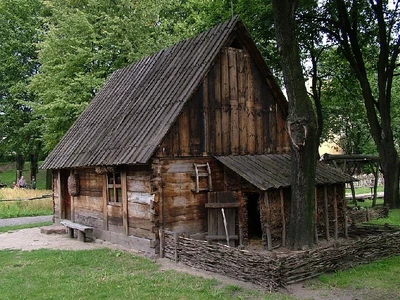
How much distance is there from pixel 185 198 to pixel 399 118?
31676 millimetres

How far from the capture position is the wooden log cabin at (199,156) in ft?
43.5

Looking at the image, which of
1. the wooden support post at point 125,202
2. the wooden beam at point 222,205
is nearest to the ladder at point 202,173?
the wooden beam at point 222,205

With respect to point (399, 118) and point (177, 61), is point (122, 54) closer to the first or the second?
point (177, 61)

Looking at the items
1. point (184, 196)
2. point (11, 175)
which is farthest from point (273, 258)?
point (11, 175)

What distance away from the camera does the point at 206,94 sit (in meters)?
14.1

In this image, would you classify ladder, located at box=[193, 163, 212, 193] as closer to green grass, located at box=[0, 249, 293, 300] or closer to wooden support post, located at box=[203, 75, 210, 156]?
wooden support post, located at box=[203, 75, 210, 156]

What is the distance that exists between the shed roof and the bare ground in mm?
3134

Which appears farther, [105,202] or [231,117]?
[105,202]

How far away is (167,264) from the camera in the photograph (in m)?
12.1

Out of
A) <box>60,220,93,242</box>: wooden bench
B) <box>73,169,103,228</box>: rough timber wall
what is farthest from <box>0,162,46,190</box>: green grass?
<box>60,220,93,242</box>: wooden bench

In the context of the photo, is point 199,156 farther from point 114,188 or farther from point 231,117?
point 114,188

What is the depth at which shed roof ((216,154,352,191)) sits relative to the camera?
13062mm

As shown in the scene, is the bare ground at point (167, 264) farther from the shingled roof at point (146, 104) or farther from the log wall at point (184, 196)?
the shingled roof at point (146, 104)

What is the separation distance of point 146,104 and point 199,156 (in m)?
2.63
